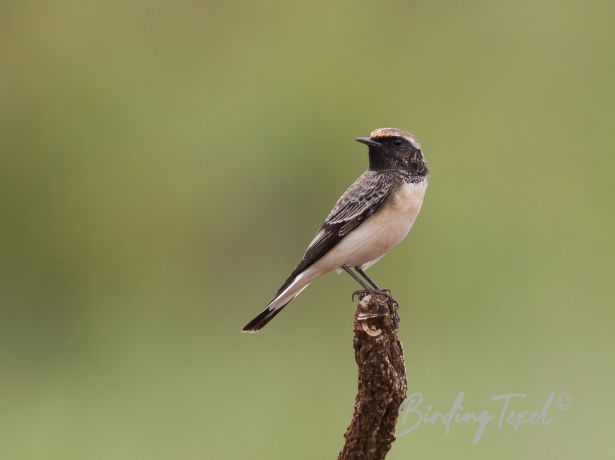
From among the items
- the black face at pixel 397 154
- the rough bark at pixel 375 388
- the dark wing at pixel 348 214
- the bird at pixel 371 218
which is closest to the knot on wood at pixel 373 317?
the rough bark at pixel 375 388

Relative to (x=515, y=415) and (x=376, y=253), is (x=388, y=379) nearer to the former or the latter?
(x=376, y=253)

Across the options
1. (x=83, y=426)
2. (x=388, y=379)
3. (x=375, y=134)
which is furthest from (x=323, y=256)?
(x=83, y=426)

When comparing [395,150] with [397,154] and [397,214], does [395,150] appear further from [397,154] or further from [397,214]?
[397,214]

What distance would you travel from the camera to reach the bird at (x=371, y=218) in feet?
28.1

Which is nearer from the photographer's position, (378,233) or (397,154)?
(378,233)

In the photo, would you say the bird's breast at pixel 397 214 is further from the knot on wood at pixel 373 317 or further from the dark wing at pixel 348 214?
the knot on wood at pixel 373 317

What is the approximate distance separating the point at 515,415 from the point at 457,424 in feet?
10.2

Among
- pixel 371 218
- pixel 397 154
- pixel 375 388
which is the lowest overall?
pixel 375 388

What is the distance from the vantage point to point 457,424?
12578mm

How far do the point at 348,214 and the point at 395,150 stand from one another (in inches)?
28.9

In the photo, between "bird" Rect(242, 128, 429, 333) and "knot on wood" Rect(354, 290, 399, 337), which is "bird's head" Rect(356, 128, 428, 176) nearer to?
"bird" Rect(242, 128, 429, 333)

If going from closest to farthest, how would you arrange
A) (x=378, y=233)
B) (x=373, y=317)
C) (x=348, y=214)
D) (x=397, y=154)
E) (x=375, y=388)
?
(x=375, y=388), (x=373, y=317), (x=378, y=233), (x=348, y=214), (x=397, y=154)

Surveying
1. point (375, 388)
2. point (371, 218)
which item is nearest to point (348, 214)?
point (371, 218)

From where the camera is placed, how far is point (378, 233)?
8547mm
